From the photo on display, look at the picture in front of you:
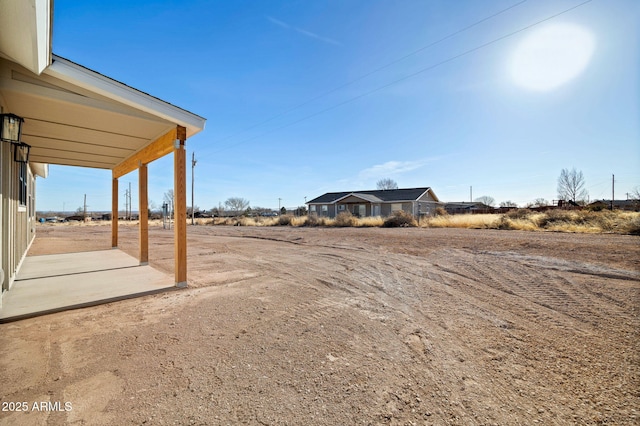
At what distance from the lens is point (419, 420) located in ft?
5.46

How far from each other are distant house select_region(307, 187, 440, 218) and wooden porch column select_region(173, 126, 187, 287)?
80.4ft

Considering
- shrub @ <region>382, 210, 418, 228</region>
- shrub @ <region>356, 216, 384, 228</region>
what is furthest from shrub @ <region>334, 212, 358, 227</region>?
shrub @ <region>382, 210, 418, 228</region>

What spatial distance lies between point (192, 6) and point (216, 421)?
427 inches

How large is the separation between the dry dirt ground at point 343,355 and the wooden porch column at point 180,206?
1.40 feet

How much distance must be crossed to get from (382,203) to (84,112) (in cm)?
2639

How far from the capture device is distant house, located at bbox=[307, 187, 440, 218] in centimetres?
2731

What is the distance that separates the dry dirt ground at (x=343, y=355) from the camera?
175cm

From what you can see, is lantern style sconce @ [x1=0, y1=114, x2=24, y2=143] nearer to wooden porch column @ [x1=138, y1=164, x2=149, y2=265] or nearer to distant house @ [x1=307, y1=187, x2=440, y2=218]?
wooden porch column @ [x1=138, y1=164, x2=149, y2=265]

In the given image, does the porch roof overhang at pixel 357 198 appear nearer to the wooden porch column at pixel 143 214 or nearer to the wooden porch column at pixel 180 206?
the wooden porch column at pixel 143 214

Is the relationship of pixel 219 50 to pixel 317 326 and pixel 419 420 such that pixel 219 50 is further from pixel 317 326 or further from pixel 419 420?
pixel 419 420

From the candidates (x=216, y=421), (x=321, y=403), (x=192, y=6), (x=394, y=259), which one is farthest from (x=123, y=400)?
(x=192, y=6)

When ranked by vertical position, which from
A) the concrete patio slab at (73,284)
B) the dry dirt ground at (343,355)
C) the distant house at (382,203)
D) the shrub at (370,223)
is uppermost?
the distant house at (382,203)

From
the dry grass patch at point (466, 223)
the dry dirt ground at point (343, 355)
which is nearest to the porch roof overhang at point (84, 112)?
the dry dirt ground at point (343, 355)

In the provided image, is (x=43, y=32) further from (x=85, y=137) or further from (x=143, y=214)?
(x=143, y=214)
